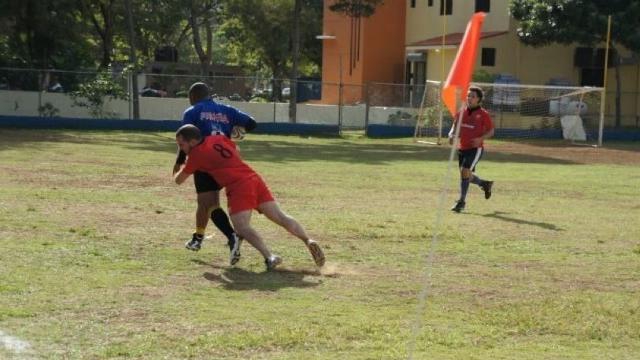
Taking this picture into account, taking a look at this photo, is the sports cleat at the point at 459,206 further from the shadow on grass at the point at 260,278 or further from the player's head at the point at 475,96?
the shadow on grass at the point at 260,278

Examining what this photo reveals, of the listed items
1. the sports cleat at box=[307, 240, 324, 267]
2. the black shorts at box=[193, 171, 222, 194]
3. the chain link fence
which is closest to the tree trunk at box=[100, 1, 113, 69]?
the chain link fence

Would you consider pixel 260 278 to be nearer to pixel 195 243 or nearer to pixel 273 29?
pixel 195 243

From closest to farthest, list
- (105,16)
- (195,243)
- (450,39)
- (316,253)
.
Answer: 1. (316,253)
2. (195,243)
3. (450,39)
4. (105,16)

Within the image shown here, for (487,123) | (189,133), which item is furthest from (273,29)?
(189,133)

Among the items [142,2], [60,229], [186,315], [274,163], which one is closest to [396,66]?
[142,2]

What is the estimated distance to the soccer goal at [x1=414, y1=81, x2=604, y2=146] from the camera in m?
36.5

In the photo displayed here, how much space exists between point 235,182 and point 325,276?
1190 millimetres

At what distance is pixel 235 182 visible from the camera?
30.8 feet

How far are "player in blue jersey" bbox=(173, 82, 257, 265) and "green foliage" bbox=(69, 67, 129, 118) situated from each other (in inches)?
1086

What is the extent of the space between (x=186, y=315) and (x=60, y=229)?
448 cm

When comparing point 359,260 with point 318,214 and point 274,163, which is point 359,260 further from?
point 274,163

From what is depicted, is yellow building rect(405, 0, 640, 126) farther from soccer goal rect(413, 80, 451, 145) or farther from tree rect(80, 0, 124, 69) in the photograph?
tree rect(80, 0, 124, 69)

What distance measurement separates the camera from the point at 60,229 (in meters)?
11.5

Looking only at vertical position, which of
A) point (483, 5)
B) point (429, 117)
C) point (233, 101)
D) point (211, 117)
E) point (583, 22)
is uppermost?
point (483, 5)
